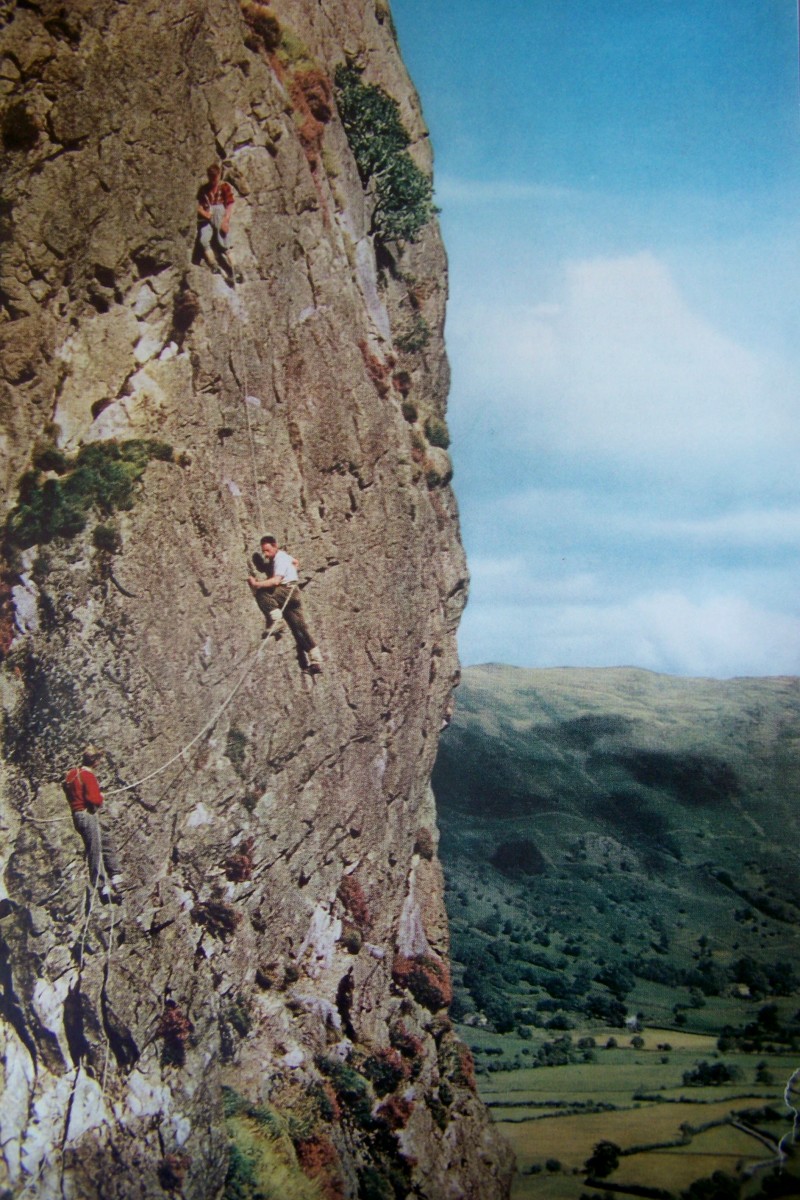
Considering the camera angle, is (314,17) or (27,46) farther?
(314,17)

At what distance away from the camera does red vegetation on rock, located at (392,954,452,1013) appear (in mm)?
20531

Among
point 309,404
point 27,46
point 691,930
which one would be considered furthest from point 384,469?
point 691,930

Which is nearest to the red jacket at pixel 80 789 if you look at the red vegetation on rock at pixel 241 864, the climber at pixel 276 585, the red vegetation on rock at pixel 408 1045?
the red vegetation on rock at pixel 241 864

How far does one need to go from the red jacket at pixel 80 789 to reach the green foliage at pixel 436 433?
14.7 m

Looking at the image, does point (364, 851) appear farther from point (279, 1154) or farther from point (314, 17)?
point (314, 17)

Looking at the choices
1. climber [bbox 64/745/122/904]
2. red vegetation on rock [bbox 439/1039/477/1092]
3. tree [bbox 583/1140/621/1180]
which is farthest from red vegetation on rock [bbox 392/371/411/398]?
tree [bbox 583/1140/621/1180]

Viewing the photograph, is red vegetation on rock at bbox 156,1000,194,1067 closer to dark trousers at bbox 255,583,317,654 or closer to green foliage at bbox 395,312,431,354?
dark trousers at bbox 255,583,317,654

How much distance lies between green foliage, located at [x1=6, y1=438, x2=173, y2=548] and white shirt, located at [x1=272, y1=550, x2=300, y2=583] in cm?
332

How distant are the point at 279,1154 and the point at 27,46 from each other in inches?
875

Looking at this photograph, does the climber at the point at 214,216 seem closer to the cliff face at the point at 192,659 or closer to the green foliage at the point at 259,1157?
the cliff face at the point at 192,659

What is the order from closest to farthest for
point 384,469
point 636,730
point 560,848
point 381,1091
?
point 381,1091
point 384,469
point 560,848
point 636,730

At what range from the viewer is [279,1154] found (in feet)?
52.3

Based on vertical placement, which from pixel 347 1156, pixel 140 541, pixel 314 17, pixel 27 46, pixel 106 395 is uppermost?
pixel 314 17

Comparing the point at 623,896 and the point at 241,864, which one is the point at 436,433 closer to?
the point at 241,864
